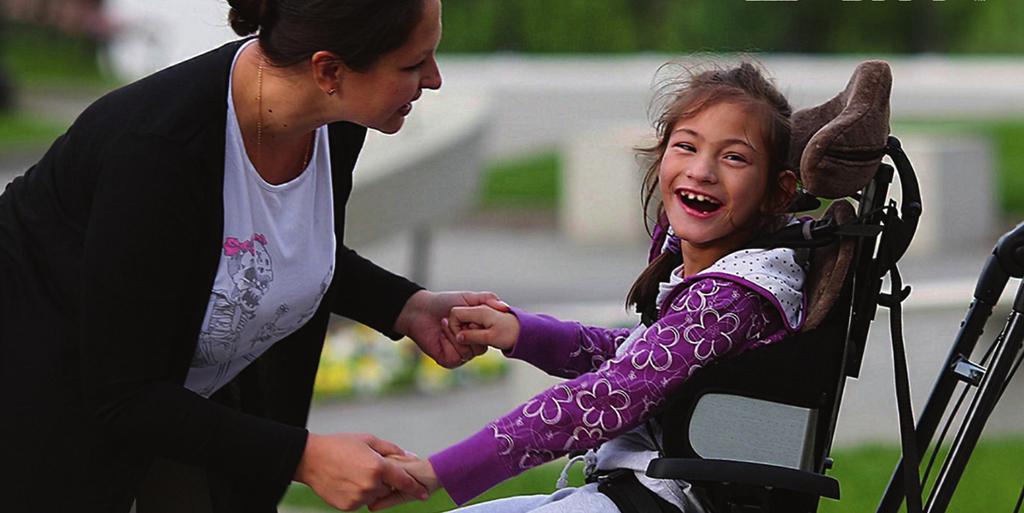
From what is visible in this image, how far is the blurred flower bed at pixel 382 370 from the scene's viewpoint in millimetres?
6953

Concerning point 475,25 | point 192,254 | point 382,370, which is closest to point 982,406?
point 192,254

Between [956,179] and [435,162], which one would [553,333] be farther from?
A: [956,179]

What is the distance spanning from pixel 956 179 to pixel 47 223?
9.75 metres

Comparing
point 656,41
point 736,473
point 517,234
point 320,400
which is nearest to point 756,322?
point 736,473

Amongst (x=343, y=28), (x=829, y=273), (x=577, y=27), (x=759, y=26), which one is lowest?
(x=829, y=273)

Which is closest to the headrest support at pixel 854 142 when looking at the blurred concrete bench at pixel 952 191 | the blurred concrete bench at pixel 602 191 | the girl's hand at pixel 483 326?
the girl's hand at pixel 483 326

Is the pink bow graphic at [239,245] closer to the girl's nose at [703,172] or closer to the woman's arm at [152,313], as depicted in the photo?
the woman's arm at [152,313]

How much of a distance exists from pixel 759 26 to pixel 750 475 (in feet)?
57.3

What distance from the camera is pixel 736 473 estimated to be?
2.40m

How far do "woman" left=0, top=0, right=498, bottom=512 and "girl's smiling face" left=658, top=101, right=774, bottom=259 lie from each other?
428 millimetres

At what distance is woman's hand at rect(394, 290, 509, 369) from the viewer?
9.33ft

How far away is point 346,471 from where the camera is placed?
7.72ft

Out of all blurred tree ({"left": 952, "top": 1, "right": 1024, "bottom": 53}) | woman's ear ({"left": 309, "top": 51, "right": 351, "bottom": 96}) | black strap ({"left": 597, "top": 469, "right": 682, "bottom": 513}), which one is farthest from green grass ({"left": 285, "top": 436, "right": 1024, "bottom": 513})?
blurred tree ({"left": 952, "top": 1, "right": 1024, "bottom": 53})

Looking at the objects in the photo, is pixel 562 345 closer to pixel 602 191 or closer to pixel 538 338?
pixel 538 338
